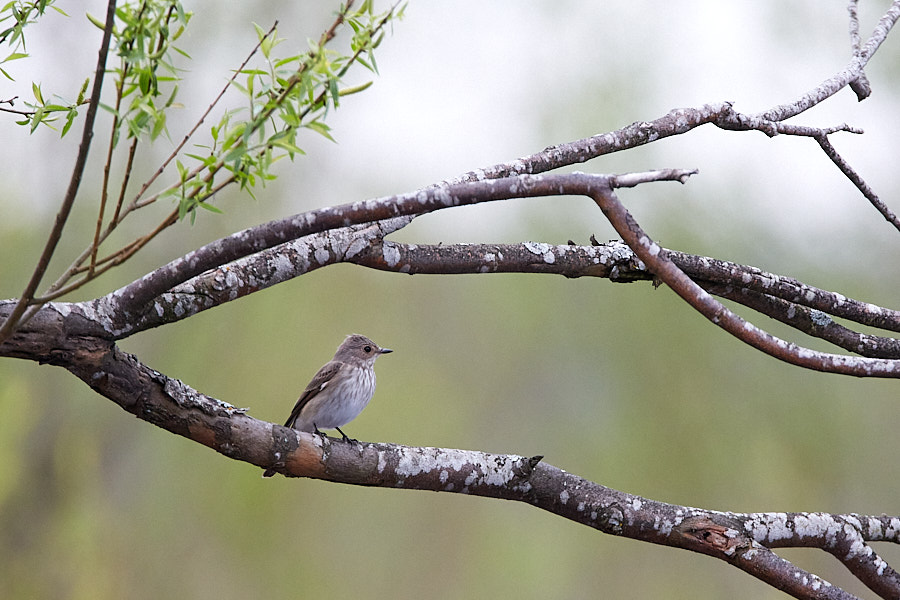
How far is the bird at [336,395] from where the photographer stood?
307 centimetres

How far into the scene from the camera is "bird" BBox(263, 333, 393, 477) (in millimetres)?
3070

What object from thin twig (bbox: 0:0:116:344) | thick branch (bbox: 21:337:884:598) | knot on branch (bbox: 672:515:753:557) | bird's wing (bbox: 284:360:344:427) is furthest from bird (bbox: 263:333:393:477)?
thin twig (bbox: 0:0:116:344)

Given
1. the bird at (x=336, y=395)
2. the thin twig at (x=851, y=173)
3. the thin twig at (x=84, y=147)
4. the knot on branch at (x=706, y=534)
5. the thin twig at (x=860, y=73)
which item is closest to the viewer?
the thin twig at (x=84, y=147)

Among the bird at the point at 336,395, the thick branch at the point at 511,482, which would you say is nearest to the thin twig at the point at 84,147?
the thick branch at the point at 511,482

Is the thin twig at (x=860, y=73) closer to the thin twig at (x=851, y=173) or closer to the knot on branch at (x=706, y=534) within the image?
the thin twig at (x=851, y=173)

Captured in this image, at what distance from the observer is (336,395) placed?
3.07m

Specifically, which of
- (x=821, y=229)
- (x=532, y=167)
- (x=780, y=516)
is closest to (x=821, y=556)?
(x=821, y=229)

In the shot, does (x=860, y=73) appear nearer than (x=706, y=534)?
No

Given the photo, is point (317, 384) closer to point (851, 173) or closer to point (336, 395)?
point (336, 395)

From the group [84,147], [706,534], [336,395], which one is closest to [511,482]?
[706,534]

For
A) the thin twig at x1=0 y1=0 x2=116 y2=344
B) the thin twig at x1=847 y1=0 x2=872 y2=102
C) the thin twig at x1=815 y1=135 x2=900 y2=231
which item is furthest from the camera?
the thin twig at x1=847 y1=0 x2=872 y2=102

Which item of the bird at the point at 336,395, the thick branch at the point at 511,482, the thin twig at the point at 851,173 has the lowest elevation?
the thick branch at the point at 511,482

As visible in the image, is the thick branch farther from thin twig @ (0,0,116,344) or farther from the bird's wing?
the bird's wing

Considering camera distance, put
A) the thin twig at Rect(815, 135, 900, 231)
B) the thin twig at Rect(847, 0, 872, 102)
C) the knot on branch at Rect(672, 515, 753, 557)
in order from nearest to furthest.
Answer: the knot on branch at Rect(672, 515, 753, 557) → the thin twig at Rect(815, 135, 900, 231) → the thin twig at Rect(847, 0, 872, 102)
